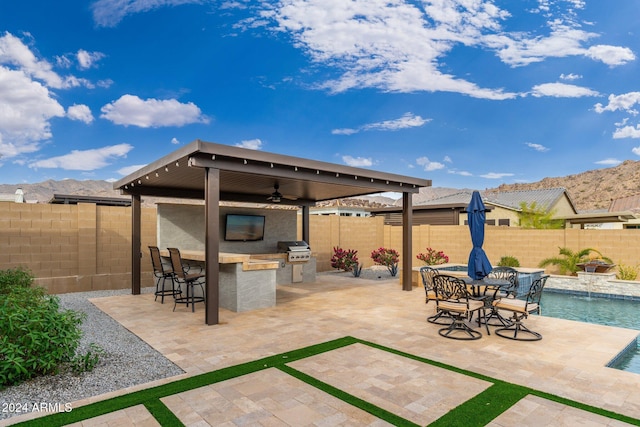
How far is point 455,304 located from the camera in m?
5.44

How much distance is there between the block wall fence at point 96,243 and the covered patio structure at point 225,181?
0.92 metres

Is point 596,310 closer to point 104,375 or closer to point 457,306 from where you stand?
point 457,306

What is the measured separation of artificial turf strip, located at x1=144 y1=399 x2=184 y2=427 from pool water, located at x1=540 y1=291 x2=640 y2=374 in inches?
204

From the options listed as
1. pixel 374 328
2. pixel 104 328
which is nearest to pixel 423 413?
pixel 374 328

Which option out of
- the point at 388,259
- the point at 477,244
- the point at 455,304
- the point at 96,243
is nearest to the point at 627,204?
the point at 388,259

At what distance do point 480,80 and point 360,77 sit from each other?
12125mm

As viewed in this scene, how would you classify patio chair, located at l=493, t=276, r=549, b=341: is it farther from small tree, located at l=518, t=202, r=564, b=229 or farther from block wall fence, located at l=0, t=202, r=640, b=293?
small tree, located at l=518, t=202, r=564, b=229

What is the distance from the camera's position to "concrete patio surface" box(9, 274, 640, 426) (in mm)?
2986

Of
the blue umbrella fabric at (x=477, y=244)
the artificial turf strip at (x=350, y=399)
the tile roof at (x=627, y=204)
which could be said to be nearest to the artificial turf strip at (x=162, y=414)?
Answer: the artificial turf strip at (x=350, y=399)

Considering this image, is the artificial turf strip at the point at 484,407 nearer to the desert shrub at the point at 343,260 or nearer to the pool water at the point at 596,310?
the pool water at the point at 596,310

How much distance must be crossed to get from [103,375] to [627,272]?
1196 cm

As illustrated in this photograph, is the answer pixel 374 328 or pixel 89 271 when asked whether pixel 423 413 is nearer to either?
pixel 374 328

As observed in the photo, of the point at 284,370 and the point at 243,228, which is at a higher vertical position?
the point at 243,228

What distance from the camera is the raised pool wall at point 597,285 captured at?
938cm
